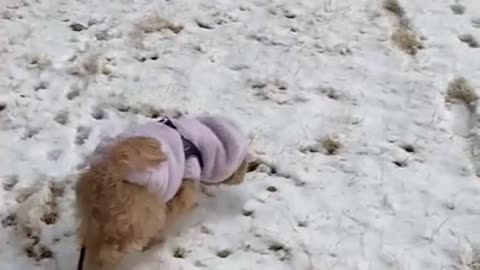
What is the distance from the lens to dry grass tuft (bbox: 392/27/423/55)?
483cm

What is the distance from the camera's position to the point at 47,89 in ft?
14.7

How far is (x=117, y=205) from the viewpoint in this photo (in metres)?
3.00

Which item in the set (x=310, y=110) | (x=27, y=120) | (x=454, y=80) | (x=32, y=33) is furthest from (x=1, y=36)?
(x=454, y=80)

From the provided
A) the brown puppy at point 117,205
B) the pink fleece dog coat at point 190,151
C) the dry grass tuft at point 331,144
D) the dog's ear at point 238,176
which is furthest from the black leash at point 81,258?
the dry grass tuft at point 331,144

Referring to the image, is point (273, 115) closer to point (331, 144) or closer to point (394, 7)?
point (331, 144)

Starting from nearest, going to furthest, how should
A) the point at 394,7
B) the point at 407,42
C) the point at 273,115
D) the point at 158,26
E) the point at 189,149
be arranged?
the point at 189,149
the point at 273,115
the point at 407,42
the point at 158,26
the point at 394,7

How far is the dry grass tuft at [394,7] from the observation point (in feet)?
17.0

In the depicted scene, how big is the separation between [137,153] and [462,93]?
2055 millimetres

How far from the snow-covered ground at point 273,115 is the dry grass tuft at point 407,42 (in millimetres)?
52

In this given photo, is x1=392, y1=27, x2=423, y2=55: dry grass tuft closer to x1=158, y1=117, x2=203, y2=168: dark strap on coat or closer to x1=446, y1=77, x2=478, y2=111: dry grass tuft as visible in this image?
x1=446, y1=77, x2=478, y2=111: dry grass tuft

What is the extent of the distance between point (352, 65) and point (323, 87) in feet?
0.97

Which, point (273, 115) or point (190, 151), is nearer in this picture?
point (190, 151)

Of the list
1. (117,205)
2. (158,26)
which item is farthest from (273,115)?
(117,205)

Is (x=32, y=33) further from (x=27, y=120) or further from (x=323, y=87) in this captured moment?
(x=323, y=87)
